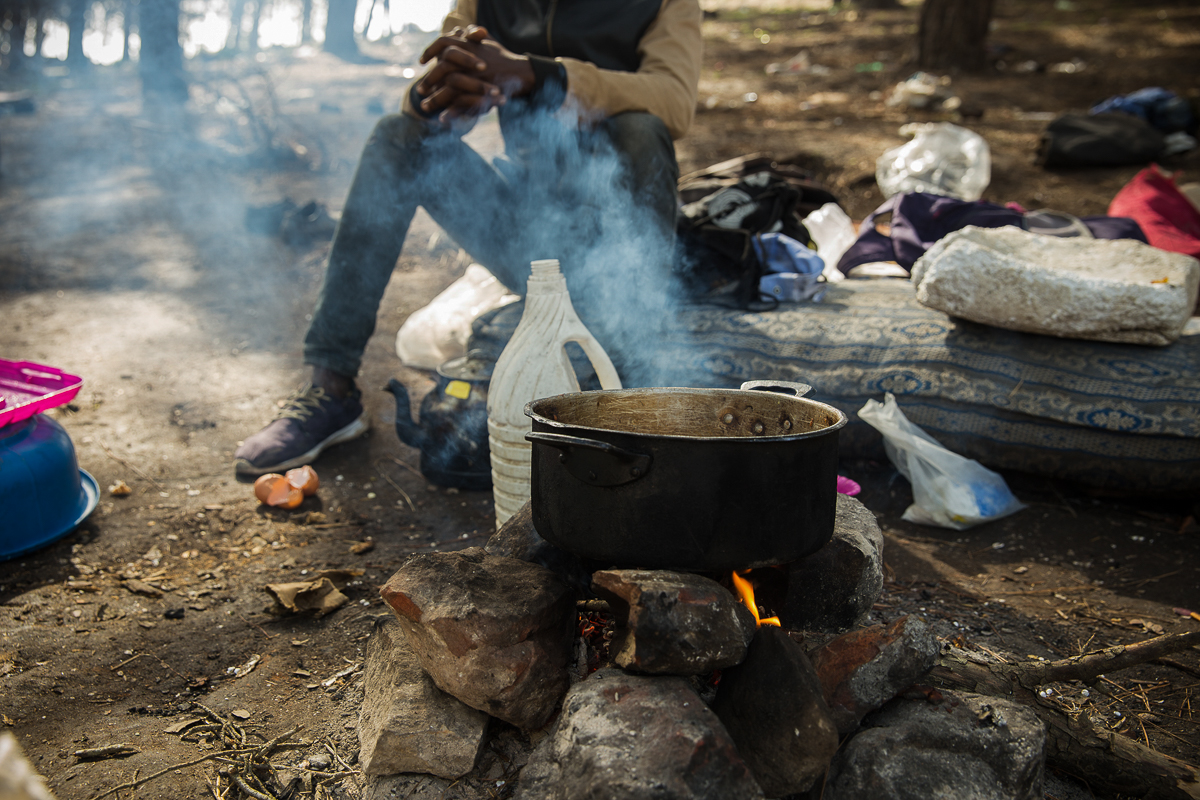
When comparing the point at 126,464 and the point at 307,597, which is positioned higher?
the point at 307,597

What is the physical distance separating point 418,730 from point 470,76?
2.06 meters

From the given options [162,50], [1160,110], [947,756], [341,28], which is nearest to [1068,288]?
[947,756]

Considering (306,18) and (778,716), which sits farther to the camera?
(306,18)

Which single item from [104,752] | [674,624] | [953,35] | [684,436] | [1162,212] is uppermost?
[953,35]

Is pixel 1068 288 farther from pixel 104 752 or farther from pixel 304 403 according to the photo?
pixel 104 752

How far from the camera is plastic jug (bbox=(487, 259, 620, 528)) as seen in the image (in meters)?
2.07

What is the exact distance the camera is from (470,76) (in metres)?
2.55

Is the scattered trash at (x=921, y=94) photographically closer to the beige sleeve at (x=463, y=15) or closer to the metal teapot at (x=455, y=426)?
the beige sleeve at (x=463, y=15)

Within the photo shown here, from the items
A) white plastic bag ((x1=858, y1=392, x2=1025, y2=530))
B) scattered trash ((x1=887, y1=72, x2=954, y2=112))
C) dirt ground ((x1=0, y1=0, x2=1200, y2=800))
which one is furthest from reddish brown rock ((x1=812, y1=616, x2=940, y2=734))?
scattered trash ((x1=887, y1=72, x2=954, y2=112))

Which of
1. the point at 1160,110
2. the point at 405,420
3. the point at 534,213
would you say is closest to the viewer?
the point at 405,420

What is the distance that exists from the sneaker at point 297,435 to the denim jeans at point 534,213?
0.16 meters

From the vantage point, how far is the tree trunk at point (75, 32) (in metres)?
15.2

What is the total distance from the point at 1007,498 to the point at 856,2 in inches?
534

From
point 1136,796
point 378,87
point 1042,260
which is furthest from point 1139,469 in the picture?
point 378,87
